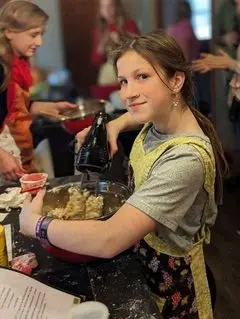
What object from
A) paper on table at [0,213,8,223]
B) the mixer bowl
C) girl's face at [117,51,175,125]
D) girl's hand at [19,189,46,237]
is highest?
girl's face at [117,51,175,125]

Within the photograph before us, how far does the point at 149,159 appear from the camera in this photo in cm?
103

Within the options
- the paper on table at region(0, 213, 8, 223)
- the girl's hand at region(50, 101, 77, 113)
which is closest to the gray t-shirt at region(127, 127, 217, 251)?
the paper on table at region(0, 213, 8, 223)

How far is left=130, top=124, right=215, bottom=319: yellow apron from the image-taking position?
0.95 m

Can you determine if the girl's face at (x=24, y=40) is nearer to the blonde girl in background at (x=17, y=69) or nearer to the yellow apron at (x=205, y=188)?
the blonde girl in background at (x=17, y=69)

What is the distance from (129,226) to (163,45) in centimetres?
40

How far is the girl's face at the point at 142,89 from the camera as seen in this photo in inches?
37.3

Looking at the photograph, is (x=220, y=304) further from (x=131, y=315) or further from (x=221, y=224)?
(x=131, y=315)

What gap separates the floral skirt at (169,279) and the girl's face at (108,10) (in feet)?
7.19

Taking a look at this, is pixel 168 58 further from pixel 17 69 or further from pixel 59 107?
pixel 59 107

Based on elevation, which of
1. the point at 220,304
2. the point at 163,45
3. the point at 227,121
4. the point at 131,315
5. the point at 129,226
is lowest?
the point at 220,304

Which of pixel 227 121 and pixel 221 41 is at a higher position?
pixel 221 41

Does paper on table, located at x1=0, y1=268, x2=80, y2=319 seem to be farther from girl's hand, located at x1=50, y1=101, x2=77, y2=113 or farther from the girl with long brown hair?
girl's hand, located at x1=50, y1=101, x2=77, y2=113

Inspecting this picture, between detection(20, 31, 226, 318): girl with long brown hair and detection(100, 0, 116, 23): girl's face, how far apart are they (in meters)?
1.98

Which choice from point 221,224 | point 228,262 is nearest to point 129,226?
point 228,262
